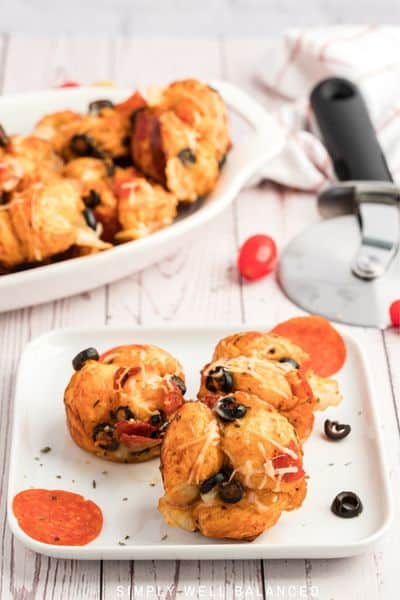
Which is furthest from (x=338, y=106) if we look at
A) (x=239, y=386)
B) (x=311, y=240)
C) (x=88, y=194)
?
(x=239, y=386)

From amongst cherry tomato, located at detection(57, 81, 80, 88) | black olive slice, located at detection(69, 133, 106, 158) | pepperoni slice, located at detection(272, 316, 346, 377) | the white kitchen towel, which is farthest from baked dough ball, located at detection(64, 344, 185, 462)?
cherry tomato, located at detection(57, 81, 80, 88)

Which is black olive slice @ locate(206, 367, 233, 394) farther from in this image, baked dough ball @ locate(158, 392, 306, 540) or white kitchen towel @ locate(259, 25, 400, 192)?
white kitchen towel @ locate(259, 25, 400, 192)

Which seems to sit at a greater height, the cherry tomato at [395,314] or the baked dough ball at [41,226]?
the baked dough ball at [41,226]

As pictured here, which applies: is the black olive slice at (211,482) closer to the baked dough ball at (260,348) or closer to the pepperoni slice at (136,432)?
the pepperoni slice at (136,432)

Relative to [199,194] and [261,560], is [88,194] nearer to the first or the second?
[199,194]

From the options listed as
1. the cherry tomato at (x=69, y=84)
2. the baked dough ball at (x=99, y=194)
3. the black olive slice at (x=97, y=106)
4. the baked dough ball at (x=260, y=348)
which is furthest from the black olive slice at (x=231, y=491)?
the cherry tomato at (x=69, y=84)

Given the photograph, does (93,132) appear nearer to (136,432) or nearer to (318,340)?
(318,340)
